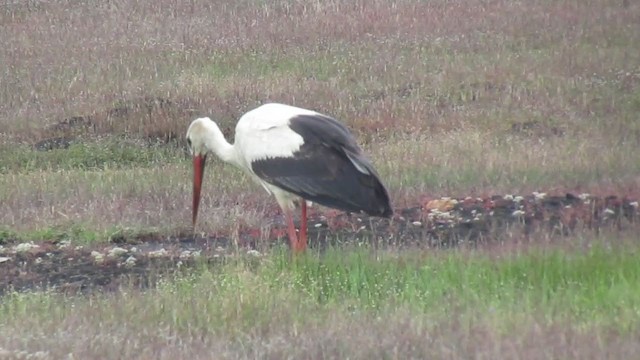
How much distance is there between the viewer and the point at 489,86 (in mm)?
17672

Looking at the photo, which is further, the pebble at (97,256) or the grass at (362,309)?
the pebble at (97,256)

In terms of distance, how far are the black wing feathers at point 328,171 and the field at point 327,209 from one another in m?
0.35

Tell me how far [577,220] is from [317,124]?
1960mm

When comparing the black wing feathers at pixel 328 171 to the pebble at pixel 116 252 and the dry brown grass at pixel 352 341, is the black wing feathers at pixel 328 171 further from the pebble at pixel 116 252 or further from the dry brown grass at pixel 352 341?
the dry brown grass at pixel 352 341

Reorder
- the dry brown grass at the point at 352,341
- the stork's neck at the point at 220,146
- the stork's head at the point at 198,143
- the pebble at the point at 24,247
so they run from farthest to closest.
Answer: the stork's head at the point at 198,143, the stork's neck at the point at 220,146, the pebble at the point at 24,247, the dry brown grass at the point at 352,341

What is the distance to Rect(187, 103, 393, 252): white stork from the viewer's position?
934 cm

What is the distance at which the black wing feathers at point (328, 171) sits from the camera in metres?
9.28

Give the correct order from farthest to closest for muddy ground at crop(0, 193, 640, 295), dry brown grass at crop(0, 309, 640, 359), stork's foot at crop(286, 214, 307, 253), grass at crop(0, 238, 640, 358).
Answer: stork's foot at crop(286, 214, 307, 253) < muddy ground at crop(0, 193, 640, 295) < grass at crop(0, 238, 640, 358) < dry brown grass at crop(0, 309, 640, 359)

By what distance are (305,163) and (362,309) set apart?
266cm

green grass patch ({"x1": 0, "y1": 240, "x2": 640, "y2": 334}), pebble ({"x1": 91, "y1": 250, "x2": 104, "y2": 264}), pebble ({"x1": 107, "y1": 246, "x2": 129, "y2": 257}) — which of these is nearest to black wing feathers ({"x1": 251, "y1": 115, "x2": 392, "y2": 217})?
green grass patch ({"x1": 0, "y1": 240, "x2": 640, "y2": 334})

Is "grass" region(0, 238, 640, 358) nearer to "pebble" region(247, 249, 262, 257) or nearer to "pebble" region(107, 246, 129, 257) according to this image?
"pebble" region(247, 249, 262, 257)

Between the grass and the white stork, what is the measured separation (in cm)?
69

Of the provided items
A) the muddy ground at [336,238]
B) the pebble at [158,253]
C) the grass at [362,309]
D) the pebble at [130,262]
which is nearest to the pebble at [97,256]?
the muddy ground at [336,238]

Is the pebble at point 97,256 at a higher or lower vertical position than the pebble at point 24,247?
higher
